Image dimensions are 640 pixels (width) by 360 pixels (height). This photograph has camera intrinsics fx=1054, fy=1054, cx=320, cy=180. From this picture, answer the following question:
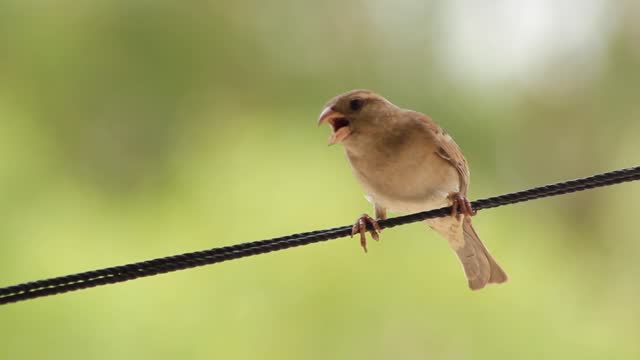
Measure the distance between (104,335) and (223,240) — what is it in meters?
0.99

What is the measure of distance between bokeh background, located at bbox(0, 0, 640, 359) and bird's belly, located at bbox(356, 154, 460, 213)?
2134 millimetres

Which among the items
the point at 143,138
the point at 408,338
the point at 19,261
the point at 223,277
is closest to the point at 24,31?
the point at 143,138

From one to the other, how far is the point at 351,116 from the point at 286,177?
280 centimetres

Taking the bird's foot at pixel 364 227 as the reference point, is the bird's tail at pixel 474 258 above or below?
below

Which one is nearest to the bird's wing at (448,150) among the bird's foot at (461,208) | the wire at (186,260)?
the bird's foot at (461,208)

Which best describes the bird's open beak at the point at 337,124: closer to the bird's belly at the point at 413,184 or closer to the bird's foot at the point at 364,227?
the bird's belly at the point at 413,184

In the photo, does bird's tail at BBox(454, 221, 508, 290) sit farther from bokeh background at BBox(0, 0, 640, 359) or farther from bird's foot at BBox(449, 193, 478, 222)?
bokeh background at BBox(0, 0, 640, 359)

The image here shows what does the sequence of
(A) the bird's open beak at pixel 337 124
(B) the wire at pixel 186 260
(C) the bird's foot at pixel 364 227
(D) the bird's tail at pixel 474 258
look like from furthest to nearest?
1. (D) the bird's tail at pixel 474 258
2. (A) the bird's open beak at pixel 337 124
3. (C) the bird's foot at pixel 364 227
4. (B) the wire at pixel 186 260

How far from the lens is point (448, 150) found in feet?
11.6

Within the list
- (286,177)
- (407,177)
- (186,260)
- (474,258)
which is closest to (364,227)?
(407,177)

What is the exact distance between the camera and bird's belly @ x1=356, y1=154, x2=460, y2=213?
11.5 ft

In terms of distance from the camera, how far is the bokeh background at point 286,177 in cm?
573

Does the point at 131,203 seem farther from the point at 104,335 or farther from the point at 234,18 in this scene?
the point at 234,18

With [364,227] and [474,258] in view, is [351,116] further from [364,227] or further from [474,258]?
[474,258]
